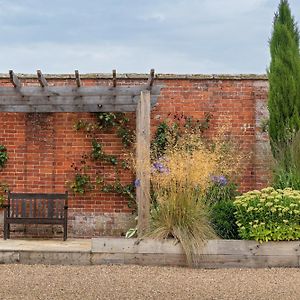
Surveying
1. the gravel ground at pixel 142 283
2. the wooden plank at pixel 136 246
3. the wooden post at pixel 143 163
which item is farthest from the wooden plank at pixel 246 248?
the wooden post at pixel 143 163

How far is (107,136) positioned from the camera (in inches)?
392

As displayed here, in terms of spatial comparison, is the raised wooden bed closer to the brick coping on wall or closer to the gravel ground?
the gravel ground

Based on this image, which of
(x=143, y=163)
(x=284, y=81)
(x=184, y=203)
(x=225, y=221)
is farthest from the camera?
(x=284, y=81)

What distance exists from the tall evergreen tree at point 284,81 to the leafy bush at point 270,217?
1.82m

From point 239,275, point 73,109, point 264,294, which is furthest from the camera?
point 73,109

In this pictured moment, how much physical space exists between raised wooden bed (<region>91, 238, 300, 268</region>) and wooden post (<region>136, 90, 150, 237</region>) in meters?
0.47

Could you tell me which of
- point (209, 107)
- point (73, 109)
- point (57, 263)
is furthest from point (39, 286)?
point (209, 107)

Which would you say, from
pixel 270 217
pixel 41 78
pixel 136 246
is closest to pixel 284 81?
pixel 270 217

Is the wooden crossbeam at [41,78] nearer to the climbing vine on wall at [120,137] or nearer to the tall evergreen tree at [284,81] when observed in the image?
the climbing vine on wall at [120,137]

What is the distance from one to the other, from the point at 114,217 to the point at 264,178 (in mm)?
2497

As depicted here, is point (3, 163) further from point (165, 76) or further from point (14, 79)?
point (165, 76)

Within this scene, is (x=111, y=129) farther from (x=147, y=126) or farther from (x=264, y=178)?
(x=264, y=178)

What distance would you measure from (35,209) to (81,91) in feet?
6.61

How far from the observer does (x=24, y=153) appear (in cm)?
996
